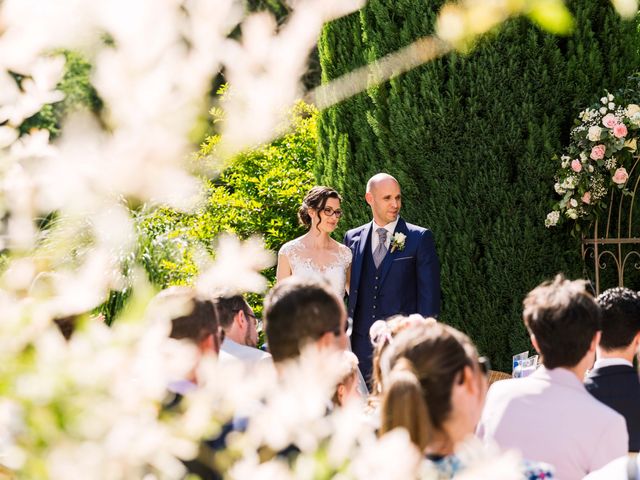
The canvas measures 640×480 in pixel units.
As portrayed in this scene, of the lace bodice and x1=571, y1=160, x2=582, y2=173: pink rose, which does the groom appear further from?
x1=571, y1=160, x2=582, y2=173: pink rose

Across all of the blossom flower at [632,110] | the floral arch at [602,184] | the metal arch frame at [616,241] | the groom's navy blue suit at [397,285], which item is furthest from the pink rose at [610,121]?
the groom's navy blue suit at [397,285]

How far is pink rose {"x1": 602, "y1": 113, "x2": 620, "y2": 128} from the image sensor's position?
21.7 feet

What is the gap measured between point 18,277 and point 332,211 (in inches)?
206

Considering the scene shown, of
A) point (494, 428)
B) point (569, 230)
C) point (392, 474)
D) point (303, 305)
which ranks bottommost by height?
point (494, 428)

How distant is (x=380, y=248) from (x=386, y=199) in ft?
1.18

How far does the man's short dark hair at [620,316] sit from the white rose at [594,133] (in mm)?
3234

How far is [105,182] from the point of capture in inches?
35.7

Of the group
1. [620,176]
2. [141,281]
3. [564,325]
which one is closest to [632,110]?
[620,176]

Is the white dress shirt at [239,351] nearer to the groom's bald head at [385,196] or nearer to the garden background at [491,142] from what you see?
the groom's bald head at [385,196]

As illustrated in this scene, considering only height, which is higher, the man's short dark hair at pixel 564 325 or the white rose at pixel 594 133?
the white rose at pixel 594 133

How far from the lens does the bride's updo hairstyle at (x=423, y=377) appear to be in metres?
2.14

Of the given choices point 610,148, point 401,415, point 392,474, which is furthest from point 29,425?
point 610,148

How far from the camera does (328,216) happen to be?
6223mm

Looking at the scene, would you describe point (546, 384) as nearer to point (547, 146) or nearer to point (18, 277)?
point (18, 277)
